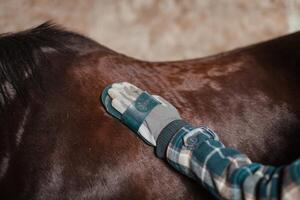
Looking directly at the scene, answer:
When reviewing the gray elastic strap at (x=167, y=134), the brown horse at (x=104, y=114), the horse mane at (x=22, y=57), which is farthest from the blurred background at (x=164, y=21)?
the gray elastic strap at (x=167, y=134)

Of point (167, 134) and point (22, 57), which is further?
point (22, 57)

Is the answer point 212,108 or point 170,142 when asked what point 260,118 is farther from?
point 170,142

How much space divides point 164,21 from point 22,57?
852 millimetres

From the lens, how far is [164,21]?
1942 millimetres

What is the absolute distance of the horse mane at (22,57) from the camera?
3.84ft

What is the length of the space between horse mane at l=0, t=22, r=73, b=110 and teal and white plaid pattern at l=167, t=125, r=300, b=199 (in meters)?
0.43

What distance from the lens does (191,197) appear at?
1183 millimetres

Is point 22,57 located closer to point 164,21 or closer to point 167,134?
point 167,134

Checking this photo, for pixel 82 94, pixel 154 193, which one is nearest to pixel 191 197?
pixel 154 193

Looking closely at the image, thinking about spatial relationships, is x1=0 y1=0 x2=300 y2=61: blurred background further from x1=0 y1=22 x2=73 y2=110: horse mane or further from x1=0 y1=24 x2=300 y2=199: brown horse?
x1=0 y1=22 x2=73 y2=110: horse mane

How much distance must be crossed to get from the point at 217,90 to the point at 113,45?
79cm

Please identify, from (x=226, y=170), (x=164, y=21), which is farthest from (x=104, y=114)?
(x=164, y=21)

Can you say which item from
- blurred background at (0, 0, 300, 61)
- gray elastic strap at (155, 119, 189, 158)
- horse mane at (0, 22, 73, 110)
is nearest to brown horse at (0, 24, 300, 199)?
horse mane at (0, 22, 73, 110)

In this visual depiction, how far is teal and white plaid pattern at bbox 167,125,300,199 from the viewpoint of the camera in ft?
2.38
